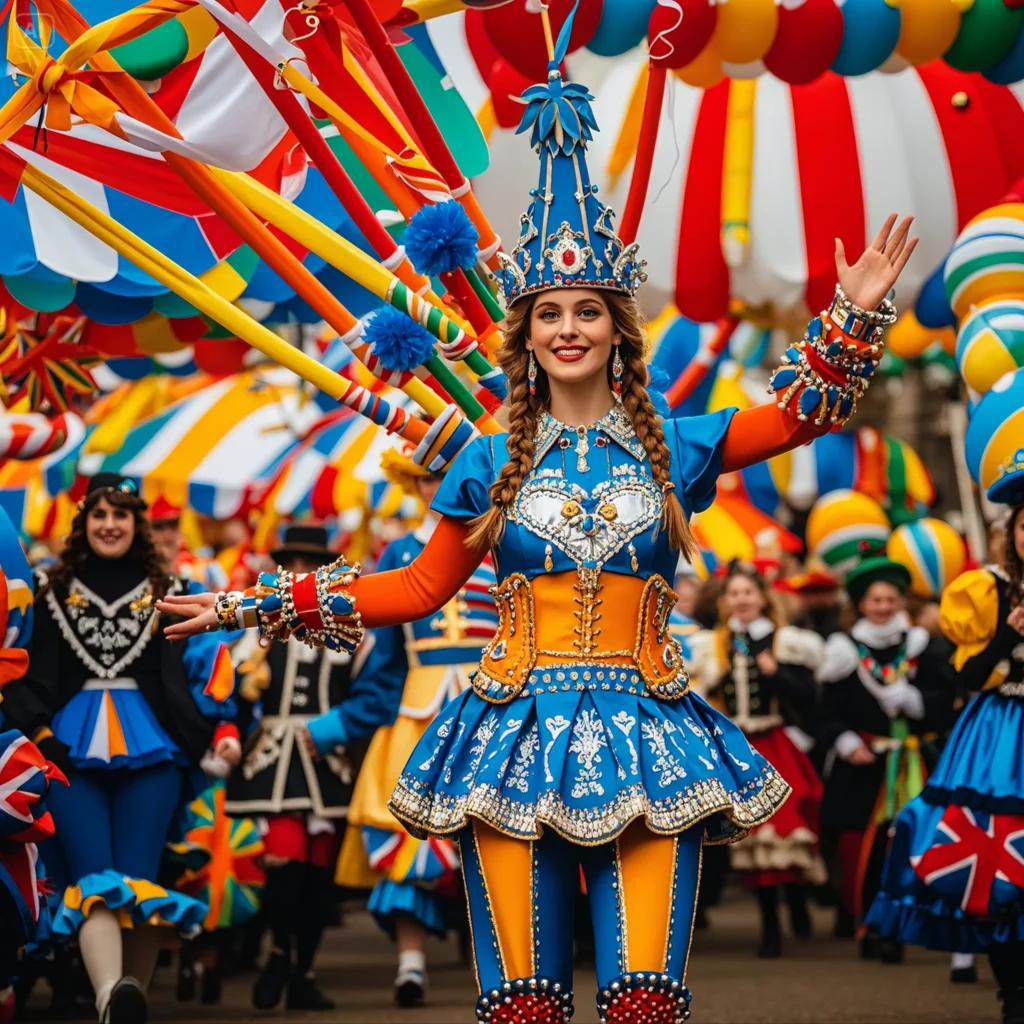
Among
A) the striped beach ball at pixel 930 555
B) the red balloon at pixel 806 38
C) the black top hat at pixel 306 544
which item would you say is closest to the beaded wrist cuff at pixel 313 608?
the red balloon at pixel 806 38

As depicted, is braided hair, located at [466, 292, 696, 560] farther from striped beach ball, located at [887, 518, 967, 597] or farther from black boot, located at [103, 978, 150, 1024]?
striped beach ball, located at [887, 518, 967, 597]

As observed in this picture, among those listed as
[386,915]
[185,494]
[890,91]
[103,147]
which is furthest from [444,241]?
[185,494]

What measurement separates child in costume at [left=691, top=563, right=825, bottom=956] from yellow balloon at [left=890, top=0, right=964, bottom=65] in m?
4.01

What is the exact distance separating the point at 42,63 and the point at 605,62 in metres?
5.61

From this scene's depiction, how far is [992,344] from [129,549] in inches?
123

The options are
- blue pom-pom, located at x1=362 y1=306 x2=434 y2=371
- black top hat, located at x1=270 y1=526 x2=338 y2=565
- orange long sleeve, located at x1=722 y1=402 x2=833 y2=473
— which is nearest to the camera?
orange long sleeve, located at x1=722 y1=402 x2=833 y2=473

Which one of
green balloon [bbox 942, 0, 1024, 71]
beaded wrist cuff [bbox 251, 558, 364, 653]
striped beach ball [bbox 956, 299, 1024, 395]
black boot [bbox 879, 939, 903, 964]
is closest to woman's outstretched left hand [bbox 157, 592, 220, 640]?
beaded wrist cuff [bbox 251, 558, 364, 653]

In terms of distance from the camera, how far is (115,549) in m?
7.61

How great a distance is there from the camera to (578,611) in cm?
487

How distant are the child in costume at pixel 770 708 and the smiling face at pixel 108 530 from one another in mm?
4086

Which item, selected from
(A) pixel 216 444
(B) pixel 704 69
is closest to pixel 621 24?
(B) pixel 704 69

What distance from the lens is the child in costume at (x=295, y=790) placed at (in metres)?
8.94

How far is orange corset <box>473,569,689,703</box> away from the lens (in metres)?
4.86

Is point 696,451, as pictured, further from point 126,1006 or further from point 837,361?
point 126,1006
